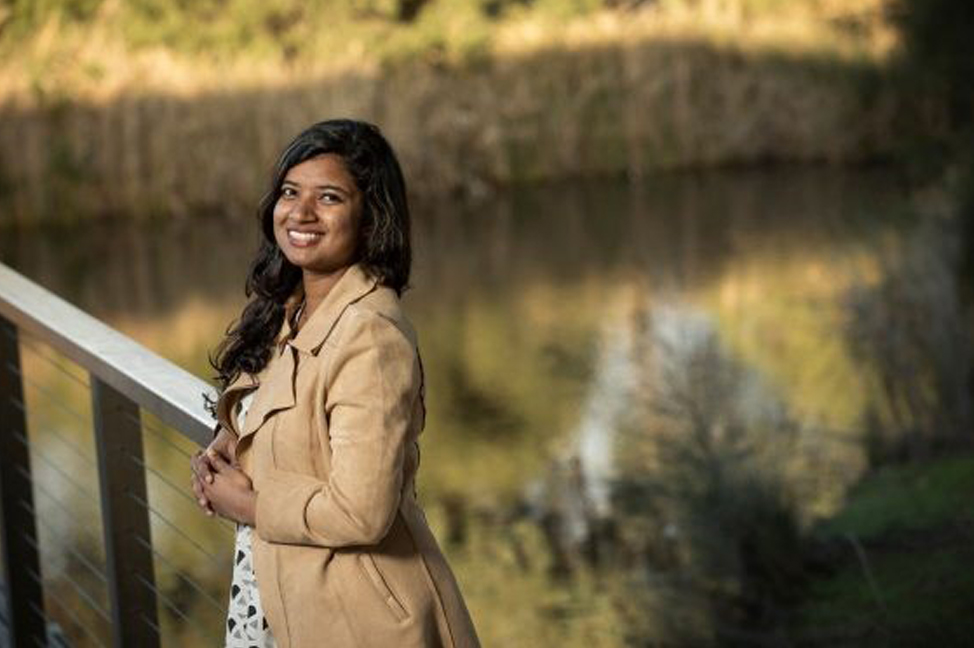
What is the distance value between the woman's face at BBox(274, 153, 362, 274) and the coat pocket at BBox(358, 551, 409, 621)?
0.99 feet

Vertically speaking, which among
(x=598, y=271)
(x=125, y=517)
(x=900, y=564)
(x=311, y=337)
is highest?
(x=311, y=337)

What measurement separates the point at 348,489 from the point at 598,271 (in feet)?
45.0

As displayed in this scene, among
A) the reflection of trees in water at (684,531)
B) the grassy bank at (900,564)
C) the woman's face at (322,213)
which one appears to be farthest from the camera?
the reflection of trees in water at (684,531)

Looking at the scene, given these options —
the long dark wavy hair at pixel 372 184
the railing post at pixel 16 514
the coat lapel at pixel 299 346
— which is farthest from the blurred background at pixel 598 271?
the long dark wavy hair at pixel 372 184

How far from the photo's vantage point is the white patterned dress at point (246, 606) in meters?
2.26

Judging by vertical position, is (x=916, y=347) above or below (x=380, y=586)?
below

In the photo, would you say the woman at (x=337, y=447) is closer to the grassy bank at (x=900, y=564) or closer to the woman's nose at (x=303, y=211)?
the woman's nose at (x=303, y=211)

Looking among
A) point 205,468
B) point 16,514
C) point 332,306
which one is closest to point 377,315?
point 332,306

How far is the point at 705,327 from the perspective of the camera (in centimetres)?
1158

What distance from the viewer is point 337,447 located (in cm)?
208

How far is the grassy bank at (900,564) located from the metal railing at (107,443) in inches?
143

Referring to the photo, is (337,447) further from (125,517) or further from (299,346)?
(125,517)

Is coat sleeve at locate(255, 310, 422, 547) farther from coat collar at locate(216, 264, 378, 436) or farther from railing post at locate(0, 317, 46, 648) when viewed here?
railing post at locate(0, 317, 46, 648)

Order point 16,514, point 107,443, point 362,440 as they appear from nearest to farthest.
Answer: point 362,440, point 107,443, point 16,514
